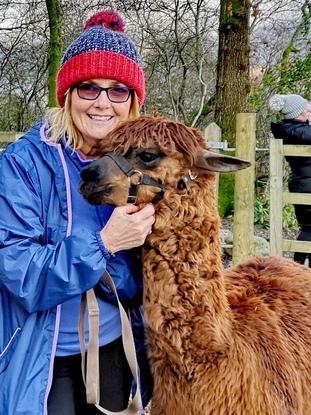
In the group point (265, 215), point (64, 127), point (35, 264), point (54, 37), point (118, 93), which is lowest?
point (265, 215)

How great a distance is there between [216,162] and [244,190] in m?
4.33

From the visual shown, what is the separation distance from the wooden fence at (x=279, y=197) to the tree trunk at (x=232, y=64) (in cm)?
252

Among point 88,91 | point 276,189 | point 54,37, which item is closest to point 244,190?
point 276,189

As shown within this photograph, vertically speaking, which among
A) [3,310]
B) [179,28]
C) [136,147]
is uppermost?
[179,28]

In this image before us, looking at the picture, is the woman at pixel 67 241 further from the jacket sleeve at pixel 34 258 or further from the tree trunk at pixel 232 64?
the tree trunk at pixel 232 64

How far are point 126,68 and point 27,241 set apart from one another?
0.80 metres

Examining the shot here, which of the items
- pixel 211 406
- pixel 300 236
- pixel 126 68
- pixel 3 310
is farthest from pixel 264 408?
pixel 300 236

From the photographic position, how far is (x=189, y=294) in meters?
2.27

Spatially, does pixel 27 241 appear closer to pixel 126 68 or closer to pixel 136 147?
pixel 136 147

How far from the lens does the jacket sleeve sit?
196cm

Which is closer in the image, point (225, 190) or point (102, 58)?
point (102, 58)

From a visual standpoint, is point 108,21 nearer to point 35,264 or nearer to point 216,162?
point 216,162

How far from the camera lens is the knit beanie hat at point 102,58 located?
2.29 metres

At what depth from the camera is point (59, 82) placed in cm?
239
